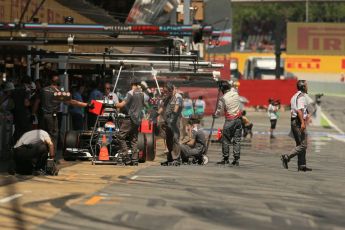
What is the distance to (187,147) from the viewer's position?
2023cm

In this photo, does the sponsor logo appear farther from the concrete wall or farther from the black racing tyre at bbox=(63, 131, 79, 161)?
the black racing tyre at bbox=(63, 131, 79, 161)

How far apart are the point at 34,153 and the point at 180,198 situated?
3.67 meters

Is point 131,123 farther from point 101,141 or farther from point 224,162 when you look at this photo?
point 224,162

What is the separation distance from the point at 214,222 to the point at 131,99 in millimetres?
8599

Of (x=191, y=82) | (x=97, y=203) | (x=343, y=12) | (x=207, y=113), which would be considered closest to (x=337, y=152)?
(x=191, y=82)

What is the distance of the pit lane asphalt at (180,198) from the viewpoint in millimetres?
11055

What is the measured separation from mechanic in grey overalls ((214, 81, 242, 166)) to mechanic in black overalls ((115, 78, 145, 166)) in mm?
1886

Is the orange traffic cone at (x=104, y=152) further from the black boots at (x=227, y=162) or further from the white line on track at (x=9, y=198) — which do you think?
the white line on track at (x=9, y=198)

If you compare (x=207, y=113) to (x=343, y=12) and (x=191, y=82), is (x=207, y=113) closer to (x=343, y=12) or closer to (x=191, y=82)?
(x=191, y=82)

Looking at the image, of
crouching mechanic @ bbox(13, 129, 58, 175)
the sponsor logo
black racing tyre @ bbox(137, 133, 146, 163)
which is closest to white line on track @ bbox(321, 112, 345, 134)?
the sponsor logo

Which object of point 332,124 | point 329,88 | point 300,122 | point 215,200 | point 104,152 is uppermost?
point 329,88

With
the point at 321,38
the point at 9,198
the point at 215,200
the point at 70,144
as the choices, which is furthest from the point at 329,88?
the point at 9,198

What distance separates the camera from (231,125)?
1997 centimetres

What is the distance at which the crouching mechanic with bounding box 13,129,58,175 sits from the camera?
16016 millimetres
